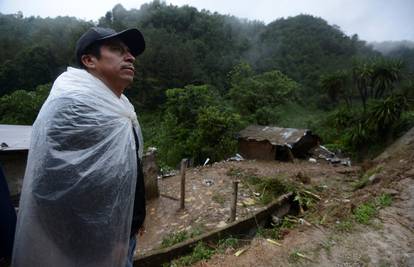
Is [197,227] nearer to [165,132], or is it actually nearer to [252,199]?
[252,199]

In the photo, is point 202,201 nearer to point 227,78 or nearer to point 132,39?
point 132,39

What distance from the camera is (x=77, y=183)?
1131 millimetres

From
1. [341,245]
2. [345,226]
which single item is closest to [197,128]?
[345,226]

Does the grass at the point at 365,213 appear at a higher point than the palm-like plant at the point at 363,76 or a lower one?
lower

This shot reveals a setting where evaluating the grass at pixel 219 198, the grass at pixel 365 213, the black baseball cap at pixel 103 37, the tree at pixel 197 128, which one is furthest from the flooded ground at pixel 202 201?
the black baseball cap at pixel 103 37

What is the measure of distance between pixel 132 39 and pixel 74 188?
0.89m

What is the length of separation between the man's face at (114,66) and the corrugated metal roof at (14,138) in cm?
450

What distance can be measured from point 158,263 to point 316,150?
1360 centimetres

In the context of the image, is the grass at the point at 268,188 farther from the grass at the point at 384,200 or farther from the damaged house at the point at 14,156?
the damaged house at the point at 14,156

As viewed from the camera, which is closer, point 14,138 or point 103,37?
point 103,37

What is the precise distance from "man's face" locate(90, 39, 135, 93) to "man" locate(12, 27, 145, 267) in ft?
0.41

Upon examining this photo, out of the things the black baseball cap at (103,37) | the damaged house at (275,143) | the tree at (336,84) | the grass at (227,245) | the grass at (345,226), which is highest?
the black baseball cap at (103,37)

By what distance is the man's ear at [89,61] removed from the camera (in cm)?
147

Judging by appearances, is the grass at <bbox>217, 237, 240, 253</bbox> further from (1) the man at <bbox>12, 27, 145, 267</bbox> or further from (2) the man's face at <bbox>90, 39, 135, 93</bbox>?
(2) the man's face at <bbox>90, 39, 135, 93</bbox>
